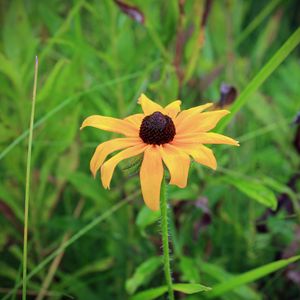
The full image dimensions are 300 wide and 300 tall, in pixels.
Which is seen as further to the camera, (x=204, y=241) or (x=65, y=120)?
(x=204, y=241)

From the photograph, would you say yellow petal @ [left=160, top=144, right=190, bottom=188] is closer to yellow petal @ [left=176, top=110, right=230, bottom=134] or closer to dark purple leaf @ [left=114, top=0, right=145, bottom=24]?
yellow petal @ [left=176, top=110, right=230, bottom=134]

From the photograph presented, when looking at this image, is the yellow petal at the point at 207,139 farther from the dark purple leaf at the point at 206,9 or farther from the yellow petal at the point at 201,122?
the dark purple leaf at the point at 206,9

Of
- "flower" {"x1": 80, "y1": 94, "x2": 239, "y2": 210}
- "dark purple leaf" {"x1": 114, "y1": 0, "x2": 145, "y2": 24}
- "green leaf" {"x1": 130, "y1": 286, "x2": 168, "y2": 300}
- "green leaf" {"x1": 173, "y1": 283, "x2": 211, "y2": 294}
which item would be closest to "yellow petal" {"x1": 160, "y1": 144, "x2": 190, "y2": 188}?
"flower" {"x1": 80, "y1": 94, "x2": 239, "y2": 210}

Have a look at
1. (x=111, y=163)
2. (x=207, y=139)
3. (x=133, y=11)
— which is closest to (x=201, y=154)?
(x=207, y=139)

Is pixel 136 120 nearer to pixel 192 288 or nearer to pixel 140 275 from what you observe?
pixel 192 288

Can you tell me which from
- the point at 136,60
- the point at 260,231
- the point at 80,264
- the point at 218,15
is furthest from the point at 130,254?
the point at 218,15

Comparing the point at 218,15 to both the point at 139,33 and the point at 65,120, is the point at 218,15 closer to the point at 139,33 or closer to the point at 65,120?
the point at 139,33

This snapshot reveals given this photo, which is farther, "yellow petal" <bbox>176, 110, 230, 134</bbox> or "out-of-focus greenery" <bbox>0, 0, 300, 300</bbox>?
"out-of-focus greenery" <bbox>0, 0, 300, 300</bbox>
